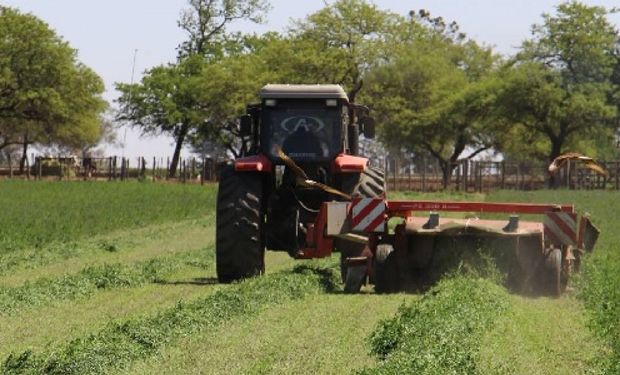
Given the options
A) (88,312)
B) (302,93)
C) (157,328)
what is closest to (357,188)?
(302,93)

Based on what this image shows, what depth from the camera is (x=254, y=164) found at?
17.1 metres

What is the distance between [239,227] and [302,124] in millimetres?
2024

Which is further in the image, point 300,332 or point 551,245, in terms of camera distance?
point 551,245

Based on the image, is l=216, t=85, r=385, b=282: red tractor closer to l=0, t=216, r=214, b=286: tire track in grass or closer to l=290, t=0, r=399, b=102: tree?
l=0, t=216, r=214, b=286: tire track in grass

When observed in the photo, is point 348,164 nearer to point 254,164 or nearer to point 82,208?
point 254,164

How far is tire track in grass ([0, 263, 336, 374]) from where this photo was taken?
955 cm

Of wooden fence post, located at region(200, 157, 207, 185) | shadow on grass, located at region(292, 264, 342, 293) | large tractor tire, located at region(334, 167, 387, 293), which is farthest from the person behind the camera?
wooden fence post, located at region(200, 157, 207, 185)

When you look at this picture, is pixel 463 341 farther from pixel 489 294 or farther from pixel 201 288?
pixel 201 288

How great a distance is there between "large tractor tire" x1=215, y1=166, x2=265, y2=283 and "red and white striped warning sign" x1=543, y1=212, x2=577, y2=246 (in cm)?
367

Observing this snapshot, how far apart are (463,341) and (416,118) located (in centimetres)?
6632

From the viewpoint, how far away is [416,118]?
250 feet

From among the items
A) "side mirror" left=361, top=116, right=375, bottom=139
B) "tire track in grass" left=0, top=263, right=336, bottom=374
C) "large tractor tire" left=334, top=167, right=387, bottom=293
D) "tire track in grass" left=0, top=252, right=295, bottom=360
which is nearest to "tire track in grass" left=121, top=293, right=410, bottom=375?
"tire track in grass" left=0, top=263, right=336, bottom=374

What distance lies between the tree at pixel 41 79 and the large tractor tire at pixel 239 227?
188 ft

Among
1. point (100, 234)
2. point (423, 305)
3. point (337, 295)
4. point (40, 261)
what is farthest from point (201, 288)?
point (100, 234)
